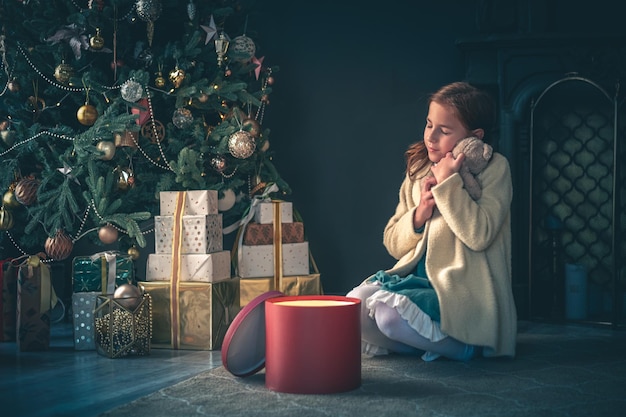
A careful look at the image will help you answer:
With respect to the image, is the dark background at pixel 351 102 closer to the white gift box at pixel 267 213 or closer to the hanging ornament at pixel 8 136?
the white gift box at pixel 267 213

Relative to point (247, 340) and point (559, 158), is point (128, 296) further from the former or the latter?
point (559, 158)

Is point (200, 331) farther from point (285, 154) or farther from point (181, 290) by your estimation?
point (285, 154)

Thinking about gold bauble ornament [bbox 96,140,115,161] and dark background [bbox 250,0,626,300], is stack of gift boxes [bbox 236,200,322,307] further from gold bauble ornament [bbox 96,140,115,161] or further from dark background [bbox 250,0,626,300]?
dark background [bbox 250,0,626,300]

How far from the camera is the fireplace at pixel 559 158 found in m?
4.02

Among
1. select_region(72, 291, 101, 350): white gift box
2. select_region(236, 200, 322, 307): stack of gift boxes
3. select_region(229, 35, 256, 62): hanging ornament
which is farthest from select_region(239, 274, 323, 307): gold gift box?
select_region(229, 35, 256, 62): hanging ornament

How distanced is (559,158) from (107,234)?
233 centimetres

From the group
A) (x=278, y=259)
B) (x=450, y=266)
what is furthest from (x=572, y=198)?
(x=278, y=259)

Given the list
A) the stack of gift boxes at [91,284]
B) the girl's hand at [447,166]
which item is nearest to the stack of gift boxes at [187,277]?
the stack of gift boxes at [91,284]

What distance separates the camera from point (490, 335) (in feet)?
9.61

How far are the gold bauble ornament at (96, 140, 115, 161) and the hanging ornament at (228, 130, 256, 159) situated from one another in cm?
51

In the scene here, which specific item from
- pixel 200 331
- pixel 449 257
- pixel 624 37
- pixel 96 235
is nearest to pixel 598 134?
pixel 624 37

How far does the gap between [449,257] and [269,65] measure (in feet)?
6.35

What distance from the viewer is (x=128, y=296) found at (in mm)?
3188

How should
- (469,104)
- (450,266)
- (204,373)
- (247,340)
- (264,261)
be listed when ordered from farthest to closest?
(264,261), (469,104), (450,266), (204,373), (247,340)
